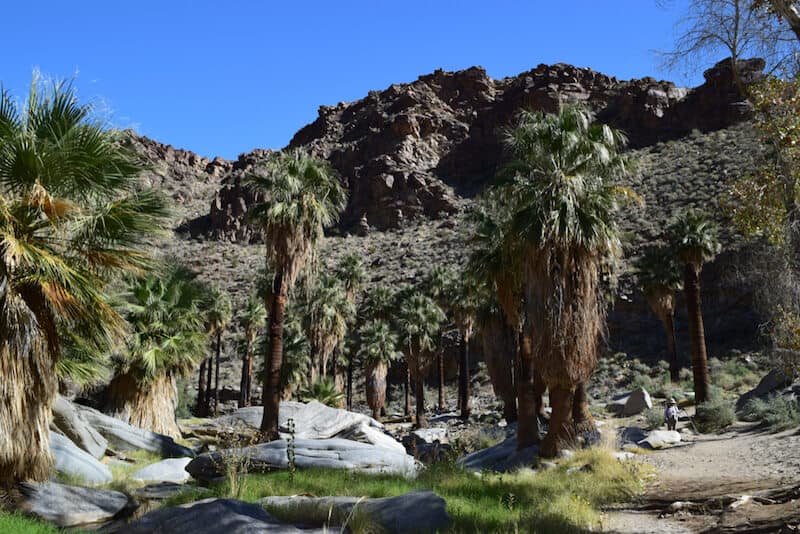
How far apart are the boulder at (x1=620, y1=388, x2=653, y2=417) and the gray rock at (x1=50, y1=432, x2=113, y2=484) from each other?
24521mm

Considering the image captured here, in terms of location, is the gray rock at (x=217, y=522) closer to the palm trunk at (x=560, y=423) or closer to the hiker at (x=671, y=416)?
the palm trunk at (x=560, y=423)

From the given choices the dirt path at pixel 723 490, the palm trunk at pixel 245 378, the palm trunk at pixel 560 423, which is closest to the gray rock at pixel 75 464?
the dirt path at pixel 723 490

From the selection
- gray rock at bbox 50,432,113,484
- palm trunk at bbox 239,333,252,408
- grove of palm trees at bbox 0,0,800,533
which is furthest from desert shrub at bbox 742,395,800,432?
palm trunk at bbox 239,333,252,408

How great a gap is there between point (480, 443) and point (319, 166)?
11824 mm

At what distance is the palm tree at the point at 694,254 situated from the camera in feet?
93.8

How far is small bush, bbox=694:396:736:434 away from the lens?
21.5m

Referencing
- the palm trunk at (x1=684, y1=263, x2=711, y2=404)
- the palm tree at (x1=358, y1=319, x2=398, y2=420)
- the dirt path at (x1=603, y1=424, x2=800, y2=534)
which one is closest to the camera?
the dirt path at (x1=603, y1=424, x2=800, y2=534)

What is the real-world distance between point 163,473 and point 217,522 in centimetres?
925

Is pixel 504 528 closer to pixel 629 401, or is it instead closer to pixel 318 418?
pixel 318 418

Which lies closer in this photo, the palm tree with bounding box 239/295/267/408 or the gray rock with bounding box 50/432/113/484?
the gray rock with bounding box 50/432/113/484

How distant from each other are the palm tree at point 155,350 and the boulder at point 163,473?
23.7ft

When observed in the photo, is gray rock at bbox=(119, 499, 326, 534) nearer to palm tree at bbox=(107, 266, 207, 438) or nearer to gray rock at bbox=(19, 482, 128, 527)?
gray rock at bbox=(19, 482, 128, 527)

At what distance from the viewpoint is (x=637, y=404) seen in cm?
3014

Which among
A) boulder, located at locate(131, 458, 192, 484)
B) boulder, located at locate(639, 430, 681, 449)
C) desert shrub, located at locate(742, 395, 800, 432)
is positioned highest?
desert shrub, located at locate(742, 395, 800, 432)
